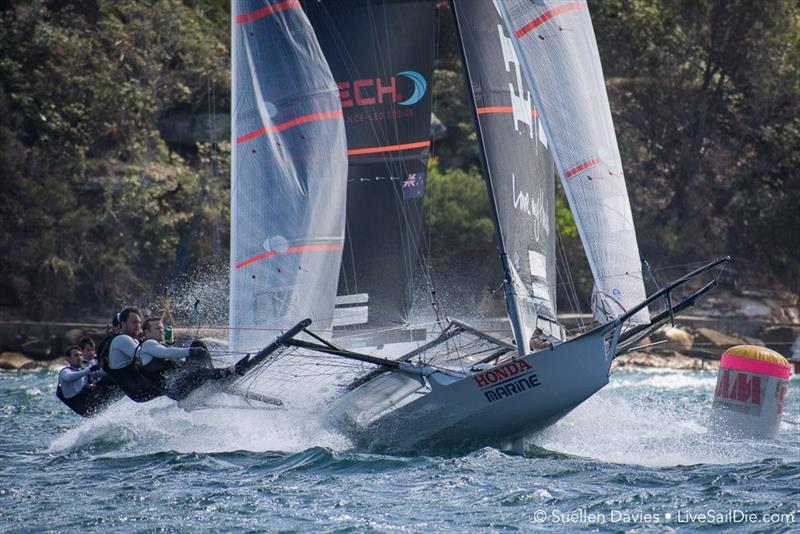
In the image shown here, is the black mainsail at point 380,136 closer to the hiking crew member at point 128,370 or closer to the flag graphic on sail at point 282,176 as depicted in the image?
the flag graphic on sail at point 282,176

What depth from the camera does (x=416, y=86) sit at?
42.8ft

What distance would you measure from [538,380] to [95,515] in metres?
3.69

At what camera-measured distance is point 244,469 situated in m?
9.53

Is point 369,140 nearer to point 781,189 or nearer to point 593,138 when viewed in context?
point 593,138

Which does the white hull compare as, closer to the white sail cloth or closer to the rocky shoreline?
the white sail cloth

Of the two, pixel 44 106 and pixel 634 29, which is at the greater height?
pixel 634 29

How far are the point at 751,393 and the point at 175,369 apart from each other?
5.59 metres

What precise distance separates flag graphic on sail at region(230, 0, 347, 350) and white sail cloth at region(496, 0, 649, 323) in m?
2.15

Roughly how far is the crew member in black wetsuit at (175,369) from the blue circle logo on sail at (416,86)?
13.2 ft

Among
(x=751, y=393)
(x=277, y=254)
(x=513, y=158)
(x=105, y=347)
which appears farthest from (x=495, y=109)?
(x=105, y=347)

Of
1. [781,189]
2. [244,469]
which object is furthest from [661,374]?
[244,469]

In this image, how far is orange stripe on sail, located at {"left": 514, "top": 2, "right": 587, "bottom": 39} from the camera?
10875 millimetres
